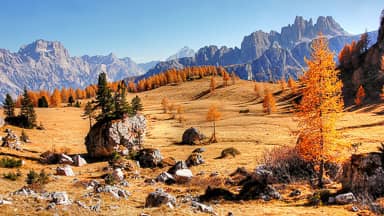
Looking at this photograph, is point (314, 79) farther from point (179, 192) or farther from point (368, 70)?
point (368, 70)

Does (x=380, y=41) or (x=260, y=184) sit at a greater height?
(x=380, y=41)

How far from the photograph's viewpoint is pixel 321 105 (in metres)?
27.8

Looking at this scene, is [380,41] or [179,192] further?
[380,41]

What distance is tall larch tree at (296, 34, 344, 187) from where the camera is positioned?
90.9ft

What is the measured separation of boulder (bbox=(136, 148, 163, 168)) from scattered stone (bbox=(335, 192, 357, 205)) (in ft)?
99.3

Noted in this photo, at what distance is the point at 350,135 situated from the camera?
6669cm

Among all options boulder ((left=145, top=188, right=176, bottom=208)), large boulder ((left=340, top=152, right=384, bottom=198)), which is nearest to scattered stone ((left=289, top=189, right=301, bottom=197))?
large boulder ((left=340, top=152, right=384, bottom=198))

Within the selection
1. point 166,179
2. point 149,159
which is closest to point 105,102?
point 149,159

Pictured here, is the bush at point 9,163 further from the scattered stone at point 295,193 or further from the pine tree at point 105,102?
the scattered stone at point 295,193

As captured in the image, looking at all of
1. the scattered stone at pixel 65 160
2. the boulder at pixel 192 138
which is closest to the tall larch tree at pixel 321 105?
the scattered stone at pixel 65 160

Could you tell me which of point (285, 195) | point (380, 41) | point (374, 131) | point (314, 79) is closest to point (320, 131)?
point (314, 79)

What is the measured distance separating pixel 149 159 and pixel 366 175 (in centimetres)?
3260

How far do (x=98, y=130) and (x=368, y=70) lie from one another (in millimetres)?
141916

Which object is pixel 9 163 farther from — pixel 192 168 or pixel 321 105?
pixel 321 105
